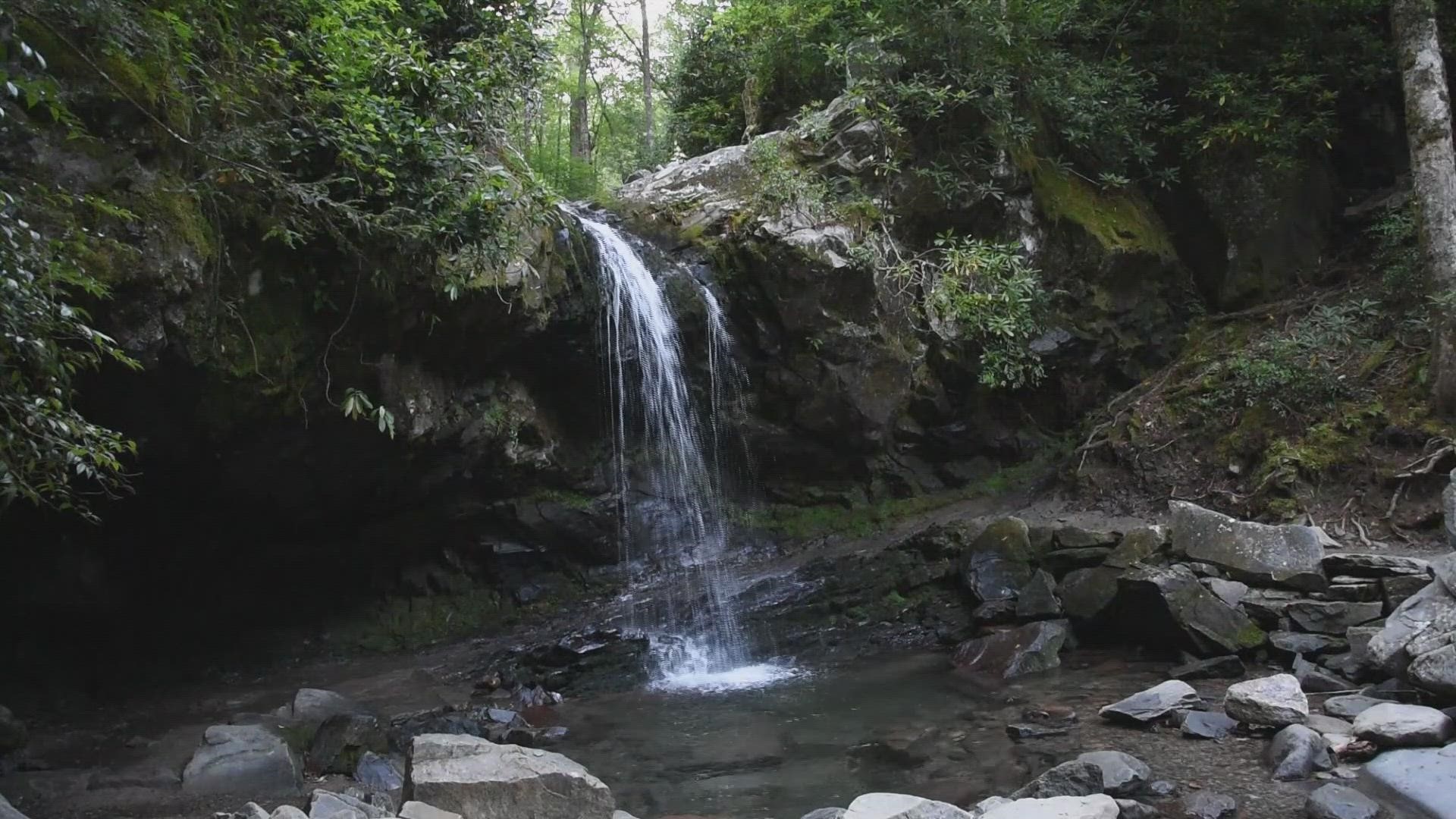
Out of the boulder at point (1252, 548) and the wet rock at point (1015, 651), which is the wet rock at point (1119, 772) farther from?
the boulder at point (1252, 548)

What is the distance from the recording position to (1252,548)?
27.9 ft

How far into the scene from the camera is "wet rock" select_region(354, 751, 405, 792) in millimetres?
6324

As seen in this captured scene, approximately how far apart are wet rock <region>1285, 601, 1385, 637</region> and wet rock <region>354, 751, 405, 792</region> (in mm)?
7040

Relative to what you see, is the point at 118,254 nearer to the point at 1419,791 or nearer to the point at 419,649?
the point at 419,649

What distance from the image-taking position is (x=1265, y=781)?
532cm

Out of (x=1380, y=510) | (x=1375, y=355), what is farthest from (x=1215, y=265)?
(x=1380, y=510)

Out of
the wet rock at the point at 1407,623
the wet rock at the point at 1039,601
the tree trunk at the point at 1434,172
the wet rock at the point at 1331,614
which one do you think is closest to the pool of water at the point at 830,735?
the wet rock at the point at 1039,601

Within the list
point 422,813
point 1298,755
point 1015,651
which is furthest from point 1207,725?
point 422,813

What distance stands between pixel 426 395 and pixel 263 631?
323 cm

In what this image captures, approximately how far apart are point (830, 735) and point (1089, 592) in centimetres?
328

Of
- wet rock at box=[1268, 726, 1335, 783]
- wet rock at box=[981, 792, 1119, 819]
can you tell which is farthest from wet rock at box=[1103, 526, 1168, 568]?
wet rock at box=[981, 792, 1119, 819]

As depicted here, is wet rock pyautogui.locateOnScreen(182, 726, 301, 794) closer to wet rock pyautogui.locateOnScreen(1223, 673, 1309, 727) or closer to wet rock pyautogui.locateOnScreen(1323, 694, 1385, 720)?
wet rock pyautogui.locateOnScreen(1223, 673, 1309, 727)

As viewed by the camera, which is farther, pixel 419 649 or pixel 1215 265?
pixel 1215 265

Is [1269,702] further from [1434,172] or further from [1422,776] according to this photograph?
[1434,172]
